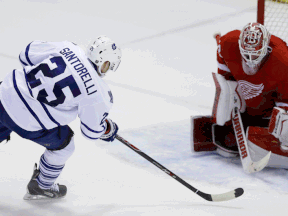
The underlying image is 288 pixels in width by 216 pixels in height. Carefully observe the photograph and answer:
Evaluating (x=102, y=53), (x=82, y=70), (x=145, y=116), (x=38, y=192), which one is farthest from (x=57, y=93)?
(x=145, y=116)

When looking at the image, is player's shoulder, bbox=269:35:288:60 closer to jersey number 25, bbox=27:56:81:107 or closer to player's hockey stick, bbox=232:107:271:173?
player's hockey stick, bbox=232:107:271:173

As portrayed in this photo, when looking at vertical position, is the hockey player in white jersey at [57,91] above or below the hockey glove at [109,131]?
above

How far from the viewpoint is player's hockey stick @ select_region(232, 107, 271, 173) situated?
2588 millimetres

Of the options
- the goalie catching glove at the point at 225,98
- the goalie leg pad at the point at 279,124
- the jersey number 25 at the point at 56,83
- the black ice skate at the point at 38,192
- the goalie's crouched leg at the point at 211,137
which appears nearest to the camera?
the jersey number 25 at the point at 56,83

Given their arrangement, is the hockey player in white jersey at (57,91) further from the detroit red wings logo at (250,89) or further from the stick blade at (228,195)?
the detroit red wings logo at (250,89)

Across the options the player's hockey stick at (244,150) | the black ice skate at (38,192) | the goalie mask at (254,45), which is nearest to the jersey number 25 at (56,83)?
the black ice skate at (38,192)

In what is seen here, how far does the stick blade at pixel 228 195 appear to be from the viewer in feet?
7.61

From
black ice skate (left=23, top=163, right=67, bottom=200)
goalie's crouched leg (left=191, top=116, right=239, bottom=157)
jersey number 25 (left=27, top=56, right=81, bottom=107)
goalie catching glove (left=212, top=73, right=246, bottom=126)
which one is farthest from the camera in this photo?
goalie's crouched leg (left=191, top=116, right=239, bottom=157)

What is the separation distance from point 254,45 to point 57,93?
3.74 ft

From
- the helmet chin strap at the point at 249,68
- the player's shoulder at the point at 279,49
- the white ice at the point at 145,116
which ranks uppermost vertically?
the player's shoulder at the point at 279,49

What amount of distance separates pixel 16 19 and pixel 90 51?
11.8 ft

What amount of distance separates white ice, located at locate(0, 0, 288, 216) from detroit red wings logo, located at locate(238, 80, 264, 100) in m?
0.41

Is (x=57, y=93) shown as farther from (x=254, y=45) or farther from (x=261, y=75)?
(x=261, y=75)

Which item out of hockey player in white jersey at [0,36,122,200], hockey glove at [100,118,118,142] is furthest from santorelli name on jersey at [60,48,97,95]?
hockey glove at [100,118,118,142]
